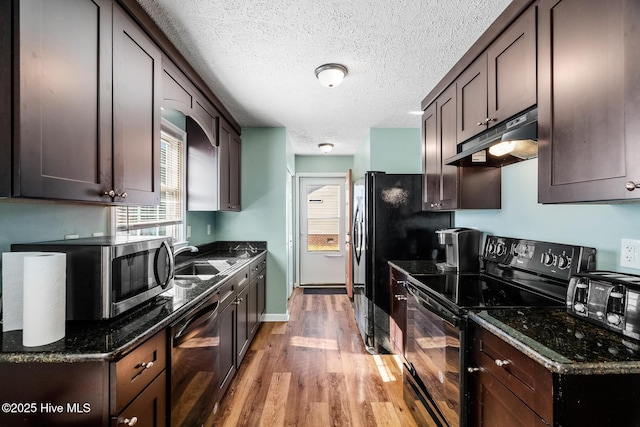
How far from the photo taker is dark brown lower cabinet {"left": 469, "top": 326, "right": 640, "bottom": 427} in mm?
976

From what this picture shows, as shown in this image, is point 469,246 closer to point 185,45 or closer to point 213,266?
point 213,266

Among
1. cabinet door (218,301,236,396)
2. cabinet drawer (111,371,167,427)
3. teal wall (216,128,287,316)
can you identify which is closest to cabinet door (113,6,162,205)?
cabinet drawer (111,371,167,427)

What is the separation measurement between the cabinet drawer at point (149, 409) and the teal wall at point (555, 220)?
79.7 inches

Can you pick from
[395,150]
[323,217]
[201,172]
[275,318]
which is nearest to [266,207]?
[201,172]

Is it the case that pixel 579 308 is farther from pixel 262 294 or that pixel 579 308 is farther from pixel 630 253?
pixel 262 294

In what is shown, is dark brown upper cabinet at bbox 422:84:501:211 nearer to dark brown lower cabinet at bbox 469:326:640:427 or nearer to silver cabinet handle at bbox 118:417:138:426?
dark brown lower cabinet at bbox 469:326:640:427

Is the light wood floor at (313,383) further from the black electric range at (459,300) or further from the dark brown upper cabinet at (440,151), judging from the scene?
the dark brown upper cabinet at (440,151)

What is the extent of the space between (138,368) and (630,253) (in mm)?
2007

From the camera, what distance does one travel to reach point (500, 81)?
1.73 meters

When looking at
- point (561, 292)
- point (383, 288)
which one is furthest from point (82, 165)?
point (383, 288)

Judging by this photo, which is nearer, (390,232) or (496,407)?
(496,407)

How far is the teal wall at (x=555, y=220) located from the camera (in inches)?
55.6

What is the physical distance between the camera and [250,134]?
3.99 metres

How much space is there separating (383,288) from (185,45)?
8.42ft
